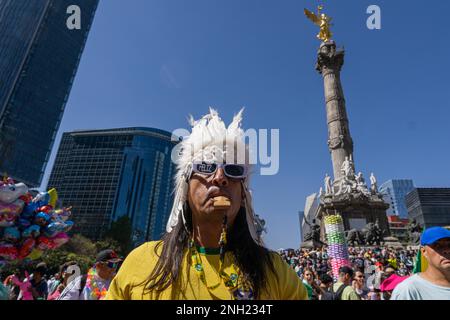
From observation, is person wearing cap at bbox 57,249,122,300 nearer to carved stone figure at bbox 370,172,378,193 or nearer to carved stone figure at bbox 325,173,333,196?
carved stone figure at bbox 325,173,333,196

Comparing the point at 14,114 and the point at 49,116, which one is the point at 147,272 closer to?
the point at 14,114

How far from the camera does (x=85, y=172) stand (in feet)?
279

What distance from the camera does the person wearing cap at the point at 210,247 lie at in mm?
1513

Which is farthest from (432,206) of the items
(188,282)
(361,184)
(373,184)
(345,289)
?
(188,282)

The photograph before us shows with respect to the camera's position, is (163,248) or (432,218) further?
(432,218)

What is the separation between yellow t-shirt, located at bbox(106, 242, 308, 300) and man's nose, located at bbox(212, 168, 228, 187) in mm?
462

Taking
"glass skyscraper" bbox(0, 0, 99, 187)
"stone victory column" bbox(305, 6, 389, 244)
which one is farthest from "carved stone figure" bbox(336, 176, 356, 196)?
"glass skyscraper" bbox(0, 0, 99, 187)

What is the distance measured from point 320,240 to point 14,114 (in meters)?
75.4

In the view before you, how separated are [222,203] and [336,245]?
9175 millimetres

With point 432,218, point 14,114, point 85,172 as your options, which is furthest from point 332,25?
point 85,172

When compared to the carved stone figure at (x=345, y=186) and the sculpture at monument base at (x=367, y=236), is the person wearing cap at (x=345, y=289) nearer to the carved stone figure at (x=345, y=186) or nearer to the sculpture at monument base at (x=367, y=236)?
the sculpture at monument base at (x=367, y=236)

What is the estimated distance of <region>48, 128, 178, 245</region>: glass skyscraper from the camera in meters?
79.3

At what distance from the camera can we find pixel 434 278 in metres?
2.40

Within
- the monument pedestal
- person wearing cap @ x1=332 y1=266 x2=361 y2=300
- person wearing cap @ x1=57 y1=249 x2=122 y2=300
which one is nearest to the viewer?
person wearing cap @ x1=57 y1=249 x2=122 y2=300
